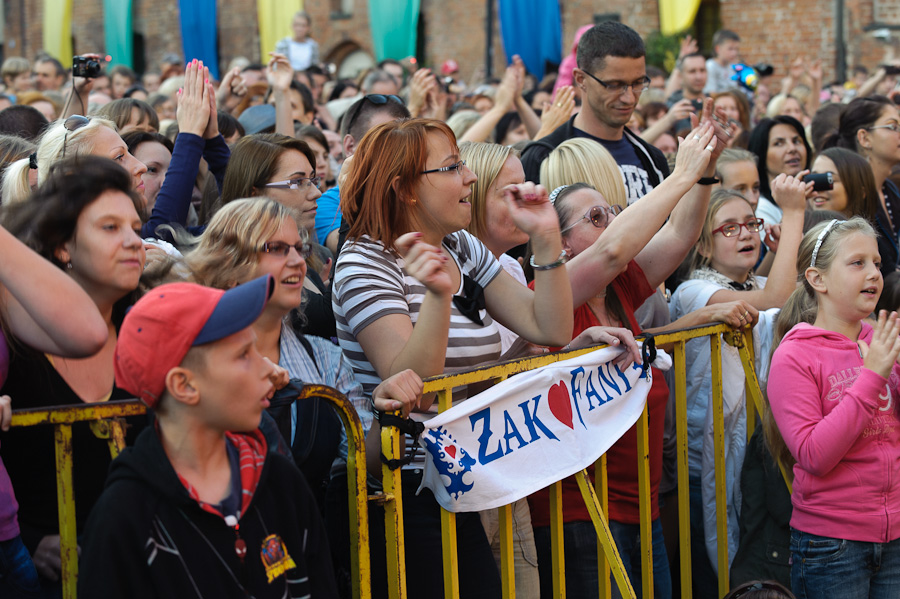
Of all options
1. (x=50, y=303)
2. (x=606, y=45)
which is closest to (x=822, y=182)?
(x=606, y=45)

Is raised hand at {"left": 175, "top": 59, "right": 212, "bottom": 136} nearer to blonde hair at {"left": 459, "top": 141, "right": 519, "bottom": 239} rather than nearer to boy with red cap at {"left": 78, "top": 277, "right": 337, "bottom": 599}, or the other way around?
blonde hair at {"left": 459, "top": 141, "right": 519, "bottom": 239}

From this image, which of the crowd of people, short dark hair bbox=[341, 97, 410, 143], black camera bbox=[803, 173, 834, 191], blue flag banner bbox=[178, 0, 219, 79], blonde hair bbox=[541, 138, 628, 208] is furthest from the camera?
blue flag banner bbox=[178, 0, 219, 79]

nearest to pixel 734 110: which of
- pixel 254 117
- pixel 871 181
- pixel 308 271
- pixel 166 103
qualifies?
pixel 871 181

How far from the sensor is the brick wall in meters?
17.5

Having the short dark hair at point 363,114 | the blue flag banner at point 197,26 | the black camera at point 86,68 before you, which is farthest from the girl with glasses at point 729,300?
the blue flag banner at point 197,26

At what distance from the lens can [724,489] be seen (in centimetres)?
349

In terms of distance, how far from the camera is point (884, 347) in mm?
3004

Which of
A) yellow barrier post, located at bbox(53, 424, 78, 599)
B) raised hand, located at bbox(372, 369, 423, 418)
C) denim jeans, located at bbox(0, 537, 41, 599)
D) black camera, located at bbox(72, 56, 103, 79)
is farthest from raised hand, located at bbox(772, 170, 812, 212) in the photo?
black camera, located at bbox(72, 56, 103, 79)

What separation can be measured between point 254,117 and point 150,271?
132 inches

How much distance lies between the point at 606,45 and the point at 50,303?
3.33m

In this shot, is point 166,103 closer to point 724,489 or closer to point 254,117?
point 254,117

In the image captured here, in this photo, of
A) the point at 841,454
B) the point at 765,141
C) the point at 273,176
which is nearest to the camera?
the point at 841,454

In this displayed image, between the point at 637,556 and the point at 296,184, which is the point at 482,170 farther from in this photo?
the point at 637,556

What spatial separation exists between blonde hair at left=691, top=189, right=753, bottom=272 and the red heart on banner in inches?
59.5
